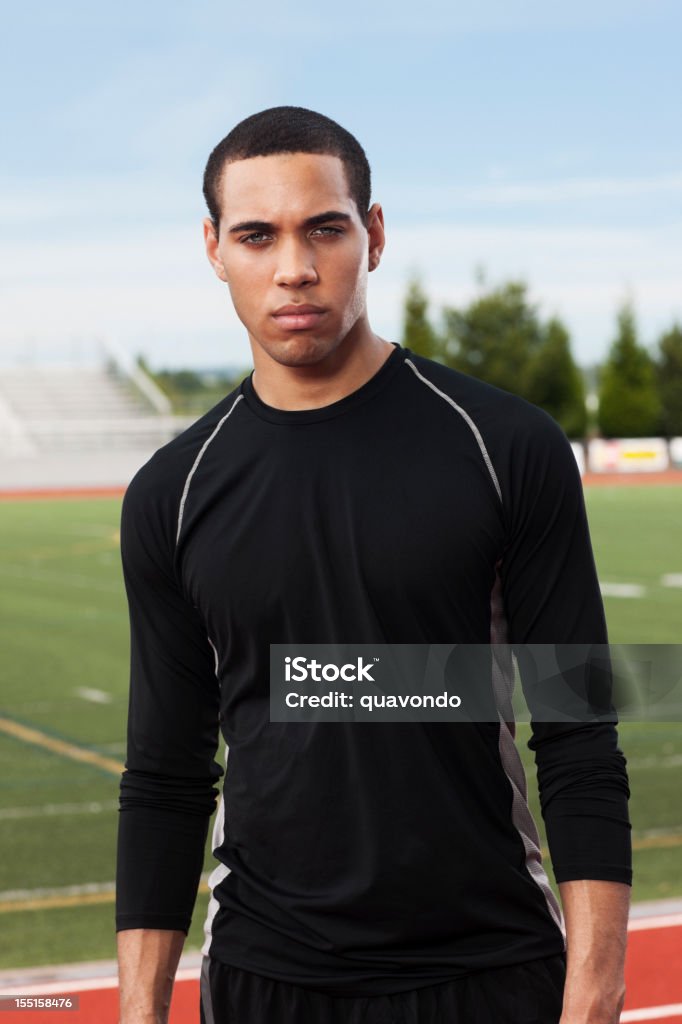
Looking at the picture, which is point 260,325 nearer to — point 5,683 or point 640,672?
point 640,672

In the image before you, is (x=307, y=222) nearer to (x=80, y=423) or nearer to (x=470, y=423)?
(x=470, y=423)

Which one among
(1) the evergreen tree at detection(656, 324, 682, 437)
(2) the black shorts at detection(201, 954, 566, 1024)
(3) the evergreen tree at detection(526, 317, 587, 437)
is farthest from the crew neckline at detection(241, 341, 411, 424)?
(1) the evergreen tree at detection(656, 324, 682, 437)

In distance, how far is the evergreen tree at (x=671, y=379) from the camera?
176ft

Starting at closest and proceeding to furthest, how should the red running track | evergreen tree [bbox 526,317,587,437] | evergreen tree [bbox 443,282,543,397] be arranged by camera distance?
the red running track
evergreen tree [bbox 526,317,587,437]
evergreen tree [bbox 443,282,543,397]

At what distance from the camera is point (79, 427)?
53.2m

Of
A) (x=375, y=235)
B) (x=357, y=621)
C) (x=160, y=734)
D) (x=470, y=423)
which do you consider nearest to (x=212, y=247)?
(x=375, y=235)

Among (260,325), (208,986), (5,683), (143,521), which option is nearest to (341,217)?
(260,325)

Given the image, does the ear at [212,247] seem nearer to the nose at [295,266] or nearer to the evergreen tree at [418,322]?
the nose at [295,266]

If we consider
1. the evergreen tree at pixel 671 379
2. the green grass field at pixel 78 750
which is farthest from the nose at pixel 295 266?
the evergreen tree at pixel 671 379

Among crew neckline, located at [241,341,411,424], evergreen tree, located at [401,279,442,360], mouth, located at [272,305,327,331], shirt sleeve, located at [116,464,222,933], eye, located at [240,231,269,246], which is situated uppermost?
eye, located at [240,231,269,246]

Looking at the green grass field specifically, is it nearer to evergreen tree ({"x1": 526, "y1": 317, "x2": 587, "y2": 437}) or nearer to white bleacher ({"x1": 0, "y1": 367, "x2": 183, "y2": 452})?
white bleacher ({"x1": 0, "y1": 367, "x2": 183, "y2": 452})

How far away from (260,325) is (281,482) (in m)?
0.24

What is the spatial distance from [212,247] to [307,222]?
0.23 metres

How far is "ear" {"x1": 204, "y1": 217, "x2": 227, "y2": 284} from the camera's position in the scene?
2400 mm
